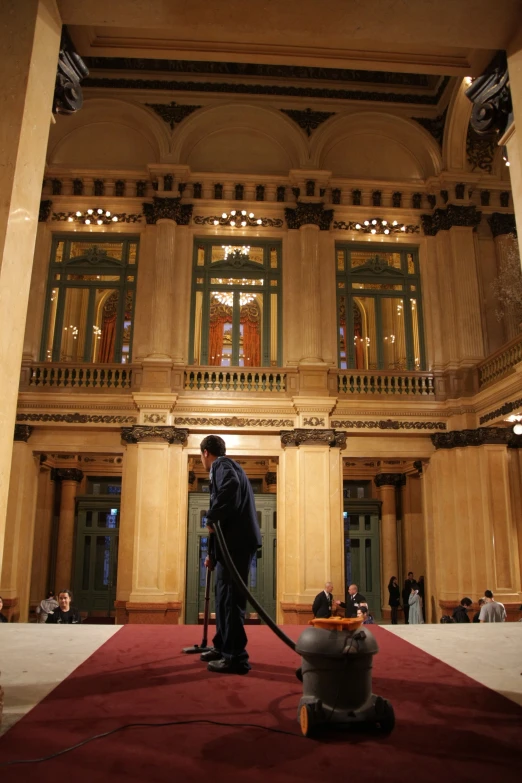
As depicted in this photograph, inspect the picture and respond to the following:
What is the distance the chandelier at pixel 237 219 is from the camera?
14.6 m

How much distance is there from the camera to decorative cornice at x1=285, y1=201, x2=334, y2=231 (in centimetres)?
1436

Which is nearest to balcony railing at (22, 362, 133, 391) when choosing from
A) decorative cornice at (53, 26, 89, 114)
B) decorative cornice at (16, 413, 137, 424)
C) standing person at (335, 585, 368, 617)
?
decorative cornice at (16, 413, 137, 424)

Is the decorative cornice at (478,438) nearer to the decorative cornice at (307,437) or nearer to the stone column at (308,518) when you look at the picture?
the stone column at (308,518)

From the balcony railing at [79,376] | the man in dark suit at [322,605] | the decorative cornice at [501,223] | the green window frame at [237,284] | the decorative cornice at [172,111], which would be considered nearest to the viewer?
the man in dark suit at [322,605]

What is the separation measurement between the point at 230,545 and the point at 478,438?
32.7 ft

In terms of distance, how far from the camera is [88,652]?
185 inches

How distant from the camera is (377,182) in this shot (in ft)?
Answer: 48.8

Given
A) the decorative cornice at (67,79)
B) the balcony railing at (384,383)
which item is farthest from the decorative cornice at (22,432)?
the decorative cornice at (67,79)

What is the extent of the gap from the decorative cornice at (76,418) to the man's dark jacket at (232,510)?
9.12m

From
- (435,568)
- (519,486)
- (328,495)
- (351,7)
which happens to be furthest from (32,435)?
(351,7)

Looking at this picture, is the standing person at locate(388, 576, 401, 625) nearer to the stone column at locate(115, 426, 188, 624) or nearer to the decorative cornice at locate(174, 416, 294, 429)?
the decorative cornice at locate(174, 416, 294, 429)

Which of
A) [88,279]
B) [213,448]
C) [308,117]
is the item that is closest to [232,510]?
[213,448]

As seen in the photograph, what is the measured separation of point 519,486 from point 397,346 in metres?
5.84

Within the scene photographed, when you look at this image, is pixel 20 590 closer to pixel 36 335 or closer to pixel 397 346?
pixel 36 335
